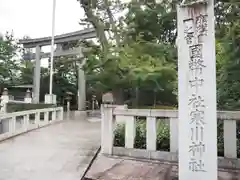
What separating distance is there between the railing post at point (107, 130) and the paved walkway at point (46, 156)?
17.0 inches

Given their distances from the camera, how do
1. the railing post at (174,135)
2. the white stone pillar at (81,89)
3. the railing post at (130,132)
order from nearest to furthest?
the railing post at (174,135)
the railing post at (130,132)
the white stone pillar at (81,89)

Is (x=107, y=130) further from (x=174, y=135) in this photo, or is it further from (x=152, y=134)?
(x=174, y=135)

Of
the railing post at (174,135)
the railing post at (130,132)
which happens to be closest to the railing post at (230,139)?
the railing post at (174,135)

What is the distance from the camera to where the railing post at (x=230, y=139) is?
5.00 meters

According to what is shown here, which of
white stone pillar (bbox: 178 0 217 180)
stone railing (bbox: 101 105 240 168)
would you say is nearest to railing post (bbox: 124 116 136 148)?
stone railing (bbox: 101 105 240 168)

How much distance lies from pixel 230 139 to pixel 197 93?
150 centimetres

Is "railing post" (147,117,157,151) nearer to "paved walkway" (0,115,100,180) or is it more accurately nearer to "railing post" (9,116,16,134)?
"paved walkway" (0,115,100,180)

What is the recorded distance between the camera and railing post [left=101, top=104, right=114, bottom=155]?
243 inches

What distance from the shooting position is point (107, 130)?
6.23 metres

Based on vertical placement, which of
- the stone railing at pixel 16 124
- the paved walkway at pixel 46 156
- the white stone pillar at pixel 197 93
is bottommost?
the paved walkway at pixel 46 156

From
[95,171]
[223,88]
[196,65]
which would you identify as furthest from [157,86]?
[196,65]

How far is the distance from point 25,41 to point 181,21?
18.0 m

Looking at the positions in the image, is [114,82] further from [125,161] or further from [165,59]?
[125,161]

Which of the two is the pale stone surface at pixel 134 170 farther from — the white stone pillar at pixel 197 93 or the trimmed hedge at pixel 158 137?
the white stone pillar at pixel 197 93
